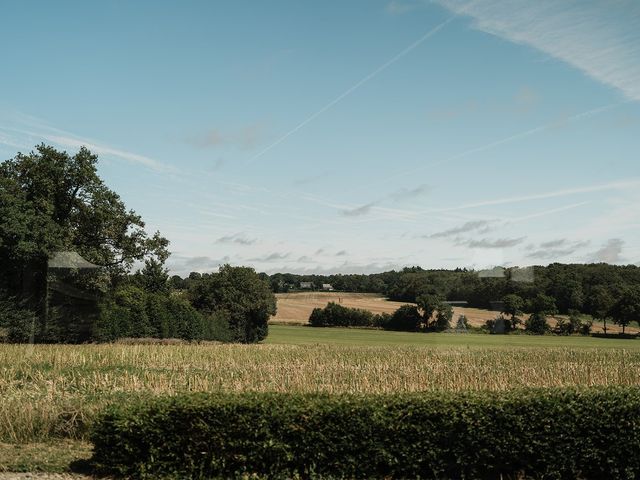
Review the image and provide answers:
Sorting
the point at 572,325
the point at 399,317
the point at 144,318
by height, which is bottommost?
the point at 572,325

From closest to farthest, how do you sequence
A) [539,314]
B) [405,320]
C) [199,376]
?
[199,376] → [539,314] → [405,320]

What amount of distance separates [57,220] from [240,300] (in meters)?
24.0

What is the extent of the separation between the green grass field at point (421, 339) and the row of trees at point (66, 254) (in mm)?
17918

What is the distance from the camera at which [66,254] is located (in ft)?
135

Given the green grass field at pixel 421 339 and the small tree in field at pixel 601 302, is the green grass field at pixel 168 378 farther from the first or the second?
the small tree in field at pixel 601 302

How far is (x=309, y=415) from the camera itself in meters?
10.6

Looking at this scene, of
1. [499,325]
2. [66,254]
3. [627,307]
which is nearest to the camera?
[66,254]

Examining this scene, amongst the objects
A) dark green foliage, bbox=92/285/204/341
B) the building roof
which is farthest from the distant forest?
the building roof

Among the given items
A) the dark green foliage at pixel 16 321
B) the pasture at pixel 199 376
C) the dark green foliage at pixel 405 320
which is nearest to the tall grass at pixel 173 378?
the pasture at pixel 199 376

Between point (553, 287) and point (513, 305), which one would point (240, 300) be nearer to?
point (513, 305)

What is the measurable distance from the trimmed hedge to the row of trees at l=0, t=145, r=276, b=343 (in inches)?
1290

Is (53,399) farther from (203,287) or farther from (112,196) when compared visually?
(203,287)

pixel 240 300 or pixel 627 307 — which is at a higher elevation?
pixel 240 300

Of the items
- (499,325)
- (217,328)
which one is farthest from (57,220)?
(499,325)
